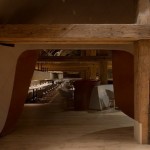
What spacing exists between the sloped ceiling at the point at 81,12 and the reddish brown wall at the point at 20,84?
123 cm

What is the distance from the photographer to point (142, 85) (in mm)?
5348

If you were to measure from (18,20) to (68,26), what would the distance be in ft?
4.73

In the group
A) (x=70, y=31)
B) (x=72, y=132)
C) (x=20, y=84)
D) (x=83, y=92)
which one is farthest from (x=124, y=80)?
(x=70, y=31)

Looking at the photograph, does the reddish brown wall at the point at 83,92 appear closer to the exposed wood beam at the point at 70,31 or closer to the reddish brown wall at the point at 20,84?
the reddish brown wall at the point at 20,84

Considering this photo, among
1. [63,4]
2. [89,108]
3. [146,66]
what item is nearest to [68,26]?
[63,4]

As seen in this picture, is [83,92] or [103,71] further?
[103,71]

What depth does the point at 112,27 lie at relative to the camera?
4.91m

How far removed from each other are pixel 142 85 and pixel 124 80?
3.13 meters

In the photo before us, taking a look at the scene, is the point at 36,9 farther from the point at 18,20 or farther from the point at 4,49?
the point at 4,49

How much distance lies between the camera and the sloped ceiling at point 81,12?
5.85 m

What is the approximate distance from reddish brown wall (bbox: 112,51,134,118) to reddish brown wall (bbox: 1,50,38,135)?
2.55 m

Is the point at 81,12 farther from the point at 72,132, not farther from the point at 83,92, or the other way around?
the point at 83,92

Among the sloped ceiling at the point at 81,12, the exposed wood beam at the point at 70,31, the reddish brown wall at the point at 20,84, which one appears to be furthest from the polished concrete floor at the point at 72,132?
the sloped ceiling at the point at 81,12

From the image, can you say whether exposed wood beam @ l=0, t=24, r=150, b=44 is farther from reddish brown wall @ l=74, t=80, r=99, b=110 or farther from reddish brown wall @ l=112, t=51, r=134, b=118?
reddish brown wall @ l=74, t=80, r=99, b=110
